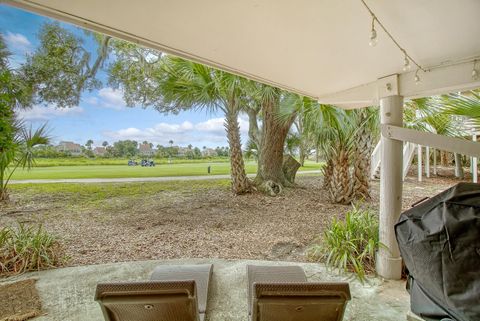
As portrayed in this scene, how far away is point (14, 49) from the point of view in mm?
3734

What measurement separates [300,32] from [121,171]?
476 centimetres

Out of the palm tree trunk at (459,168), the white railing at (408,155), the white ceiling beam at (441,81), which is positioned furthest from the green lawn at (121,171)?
the palm tree trunk at (459,168)

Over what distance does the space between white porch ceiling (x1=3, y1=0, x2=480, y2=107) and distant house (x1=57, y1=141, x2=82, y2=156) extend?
3.45 metres

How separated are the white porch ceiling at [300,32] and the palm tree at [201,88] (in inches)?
86.0

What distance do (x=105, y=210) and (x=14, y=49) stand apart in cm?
285

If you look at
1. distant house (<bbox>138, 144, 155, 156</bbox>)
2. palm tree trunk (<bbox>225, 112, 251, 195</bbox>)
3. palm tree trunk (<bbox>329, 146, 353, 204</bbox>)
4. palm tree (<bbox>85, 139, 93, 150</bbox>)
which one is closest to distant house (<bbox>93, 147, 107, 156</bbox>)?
palm tree (<bbox>85, 139, 93, 150</bbox>)

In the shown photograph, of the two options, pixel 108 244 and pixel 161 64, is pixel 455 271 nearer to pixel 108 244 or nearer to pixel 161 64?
pixel 108 244

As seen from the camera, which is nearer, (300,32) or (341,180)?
(300,32)

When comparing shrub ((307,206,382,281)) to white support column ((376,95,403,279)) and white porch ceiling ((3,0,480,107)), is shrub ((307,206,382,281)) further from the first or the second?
white porch ceiling ((3,0,480,107))

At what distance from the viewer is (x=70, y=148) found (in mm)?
4523

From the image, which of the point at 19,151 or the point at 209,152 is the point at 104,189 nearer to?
the point at 19,151

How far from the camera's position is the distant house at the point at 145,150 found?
516 centimetres

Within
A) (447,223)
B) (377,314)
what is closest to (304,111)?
(377,314)

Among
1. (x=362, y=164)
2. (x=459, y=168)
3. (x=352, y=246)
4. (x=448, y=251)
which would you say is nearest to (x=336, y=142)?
(x=362, y=164)
